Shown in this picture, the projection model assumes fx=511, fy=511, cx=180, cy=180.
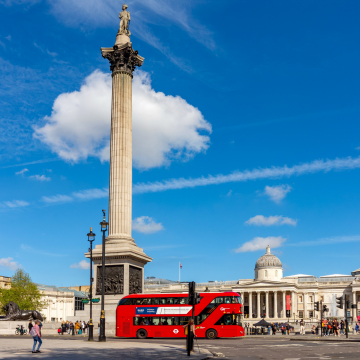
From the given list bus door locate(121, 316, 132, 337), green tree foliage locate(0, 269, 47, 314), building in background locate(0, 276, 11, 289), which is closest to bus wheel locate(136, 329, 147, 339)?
bus door locate(121, 316, 132, 337)

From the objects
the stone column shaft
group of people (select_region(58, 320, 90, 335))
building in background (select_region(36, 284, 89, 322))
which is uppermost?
the stone column shaft

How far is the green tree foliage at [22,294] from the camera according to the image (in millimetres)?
91500

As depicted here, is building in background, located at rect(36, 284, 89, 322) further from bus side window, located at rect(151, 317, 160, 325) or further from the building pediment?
bus side window, located at rect(151, 317, 160, 325)

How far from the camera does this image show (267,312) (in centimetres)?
14300

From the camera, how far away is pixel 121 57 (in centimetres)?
5012

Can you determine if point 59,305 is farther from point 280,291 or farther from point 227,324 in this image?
point 227,324

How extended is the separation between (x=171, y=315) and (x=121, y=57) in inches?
987

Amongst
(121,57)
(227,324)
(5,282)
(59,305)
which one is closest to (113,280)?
(227,324)

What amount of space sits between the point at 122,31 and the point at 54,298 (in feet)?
352

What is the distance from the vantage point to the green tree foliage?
300 ft

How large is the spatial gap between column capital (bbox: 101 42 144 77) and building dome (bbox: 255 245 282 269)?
111 m

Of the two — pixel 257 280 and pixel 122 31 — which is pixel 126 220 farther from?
pixel 257 280

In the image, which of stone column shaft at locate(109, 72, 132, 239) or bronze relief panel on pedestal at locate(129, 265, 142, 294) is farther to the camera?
stone column shaft at locate(109, 72, 132, 239)

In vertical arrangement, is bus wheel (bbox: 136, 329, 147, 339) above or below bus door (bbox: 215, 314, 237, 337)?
below
